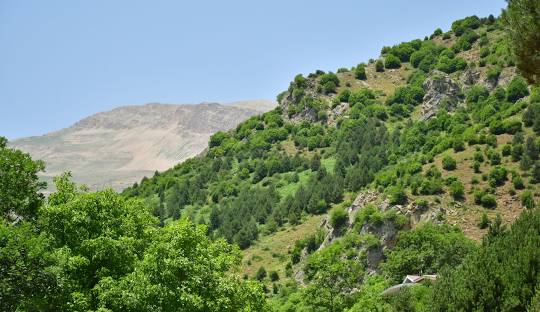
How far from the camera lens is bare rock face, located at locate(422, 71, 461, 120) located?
378 ft

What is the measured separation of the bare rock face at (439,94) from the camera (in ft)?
378

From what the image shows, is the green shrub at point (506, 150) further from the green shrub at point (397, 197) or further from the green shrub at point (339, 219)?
the green shrub at point (339, 219)

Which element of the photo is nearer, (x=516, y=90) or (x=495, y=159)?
(x=495, y=159)

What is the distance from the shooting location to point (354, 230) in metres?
72.1

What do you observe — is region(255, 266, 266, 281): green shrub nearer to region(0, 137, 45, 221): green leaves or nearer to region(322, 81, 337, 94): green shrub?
region(0, 137, 45, 221): green leaves

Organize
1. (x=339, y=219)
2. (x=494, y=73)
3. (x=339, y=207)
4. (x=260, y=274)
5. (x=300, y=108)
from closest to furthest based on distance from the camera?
(x=339, y=219)
(x=260, y=274)
(x=339, y=207)
(x=494, y=73)
(x=300, y=108)

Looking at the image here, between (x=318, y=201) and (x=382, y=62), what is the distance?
6824 cm

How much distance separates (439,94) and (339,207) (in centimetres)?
4370

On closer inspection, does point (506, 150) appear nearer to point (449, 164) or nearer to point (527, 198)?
point (449, 164)

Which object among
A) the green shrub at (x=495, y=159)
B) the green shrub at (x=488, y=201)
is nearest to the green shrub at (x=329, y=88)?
the green shrub at (x=495, y=159)

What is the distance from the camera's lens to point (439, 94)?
389 ft

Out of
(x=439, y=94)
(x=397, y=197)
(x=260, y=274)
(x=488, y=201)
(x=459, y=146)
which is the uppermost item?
(x=439, y=94)

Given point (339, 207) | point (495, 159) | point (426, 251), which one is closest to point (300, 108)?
point (339, 207)

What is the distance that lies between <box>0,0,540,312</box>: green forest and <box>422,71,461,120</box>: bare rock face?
30cm
